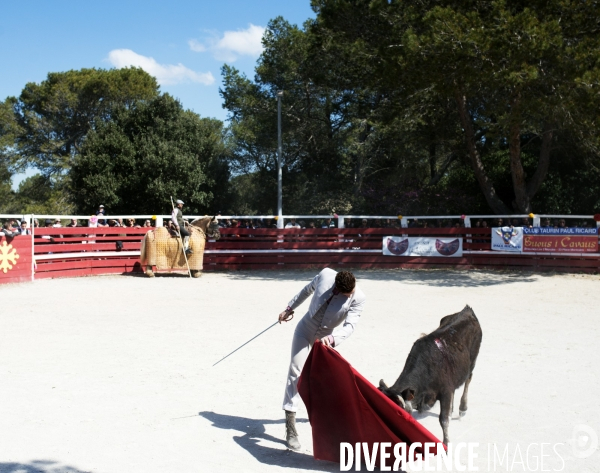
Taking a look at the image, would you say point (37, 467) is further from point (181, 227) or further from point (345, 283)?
point (181, 227)

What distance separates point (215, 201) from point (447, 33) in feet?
78.0

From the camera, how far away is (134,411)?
6.18 m

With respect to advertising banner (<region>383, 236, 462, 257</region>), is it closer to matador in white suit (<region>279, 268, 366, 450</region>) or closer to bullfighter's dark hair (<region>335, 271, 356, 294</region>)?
matador in white suit (<region>279, 268, 366, 450</region>)

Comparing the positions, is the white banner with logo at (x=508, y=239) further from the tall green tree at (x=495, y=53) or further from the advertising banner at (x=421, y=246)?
the tall green tree at (x=495, y=53)

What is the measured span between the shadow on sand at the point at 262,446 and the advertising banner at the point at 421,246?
50.1 ft

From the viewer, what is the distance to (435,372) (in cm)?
536

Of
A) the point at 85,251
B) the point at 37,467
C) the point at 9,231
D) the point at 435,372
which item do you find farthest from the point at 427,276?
the point at 37,467

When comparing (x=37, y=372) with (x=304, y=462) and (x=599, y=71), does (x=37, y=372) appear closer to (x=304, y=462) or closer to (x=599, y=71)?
(x=304, y=462)

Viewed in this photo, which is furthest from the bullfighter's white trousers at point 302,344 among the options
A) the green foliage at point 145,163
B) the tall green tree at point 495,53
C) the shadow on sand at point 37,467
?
the green foliage at point 145,163

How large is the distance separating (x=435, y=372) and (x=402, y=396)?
1.62ft

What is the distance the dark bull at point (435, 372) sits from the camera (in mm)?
5098

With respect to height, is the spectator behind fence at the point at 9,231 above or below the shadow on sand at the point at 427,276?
above

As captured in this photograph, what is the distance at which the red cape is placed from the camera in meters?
4.68

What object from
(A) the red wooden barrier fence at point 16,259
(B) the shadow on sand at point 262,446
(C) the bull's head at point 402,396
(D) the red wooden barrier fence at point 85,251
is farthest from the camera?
(D) the red wooden barrier fence at point 85,251
